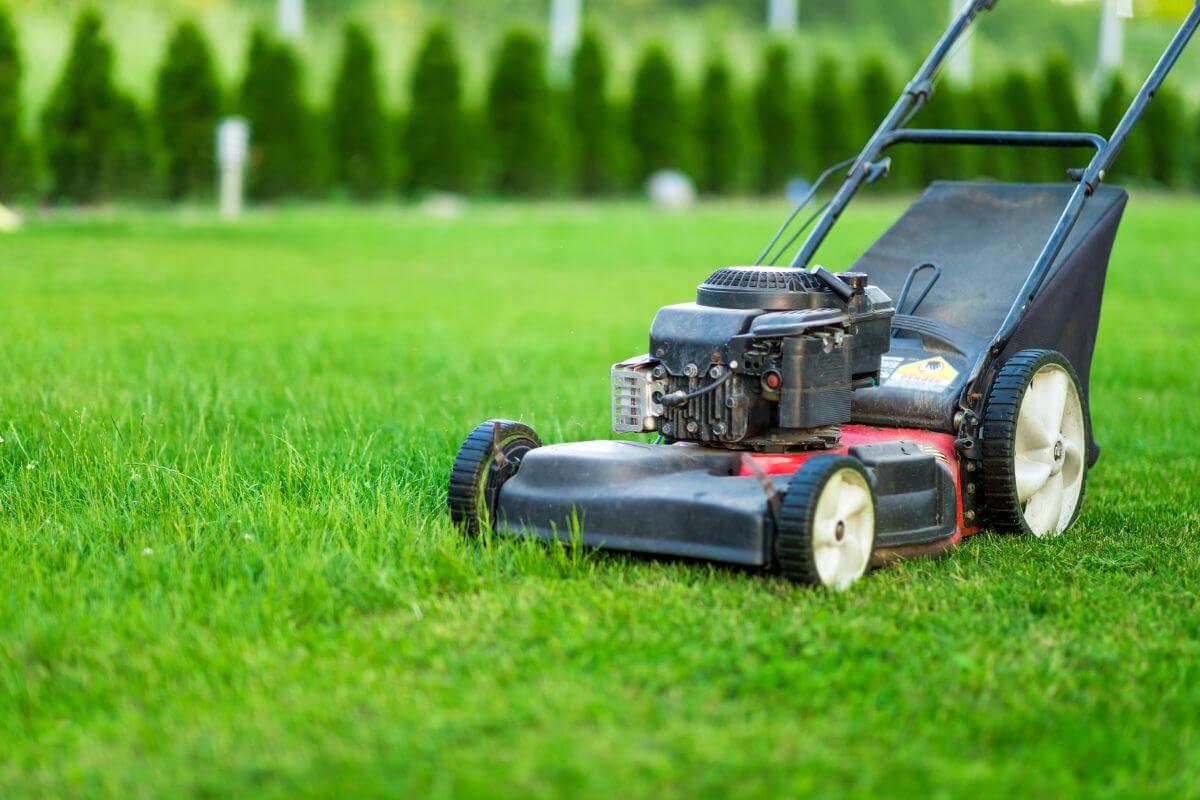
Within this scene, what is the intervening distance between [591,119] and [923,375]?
17.0m

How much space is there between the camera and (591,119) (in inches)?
830

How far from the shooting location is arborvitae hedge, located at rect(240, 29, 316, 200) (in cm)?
1825

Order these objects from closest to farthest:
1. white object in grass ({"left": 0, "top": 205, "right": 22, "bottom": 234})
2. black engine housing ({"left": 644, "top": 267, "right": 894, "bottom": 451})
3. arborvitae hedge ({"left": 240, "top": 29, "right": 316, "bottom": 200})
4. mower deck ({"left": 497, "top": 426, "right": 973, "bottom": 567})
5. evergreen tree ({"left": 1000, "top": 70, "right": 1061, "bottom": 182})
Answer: mower deck ({"left": 497, "top": 426, "right": 973, "bottom": 567})
black engine housing ({"left": 644, "top": 267, "right": 894, "bottom": 451})
white object in grass ({"left": 0, "top": 205, "right": 22, "bottom": 234})
arborvitae hedge ({"left": 240, "top": 29, "right": 316, "bottom": 200})
evergreen tree ({"left": 1000, "top": 70, "right": 1061, "bottom": 182})

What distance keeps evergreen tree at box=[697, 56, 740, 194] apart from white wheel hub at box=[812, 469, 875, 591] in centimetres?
1864

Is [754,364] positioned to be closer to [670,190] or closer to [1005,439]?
[1005,439]

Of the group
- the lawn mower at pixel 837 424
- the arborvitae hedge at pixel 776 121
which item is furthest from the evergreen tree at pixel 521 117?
the lawn mower at pixel 837 424

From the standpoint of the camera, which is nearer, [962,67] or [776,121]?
[776,121]

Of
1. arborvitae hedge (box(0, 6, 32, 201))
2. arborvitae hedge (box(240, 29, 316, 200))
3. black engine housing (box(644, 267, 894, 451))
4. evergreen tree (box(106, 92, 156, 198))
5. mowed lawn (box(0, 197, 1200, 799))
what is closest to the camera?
mowed lawn (box(0, 197, 1200, 799))

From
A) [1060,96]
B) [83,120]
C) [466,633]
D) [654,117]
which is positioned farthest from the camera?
[1060,96]

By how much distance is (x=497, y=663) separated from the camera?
3.12m

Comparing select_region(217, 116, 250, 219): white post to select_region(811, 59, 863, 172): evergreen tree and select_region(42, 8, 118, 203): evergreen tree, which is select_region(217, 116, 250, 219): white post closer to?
Result: select_region(42, 8, 118, 203): evergreen tree

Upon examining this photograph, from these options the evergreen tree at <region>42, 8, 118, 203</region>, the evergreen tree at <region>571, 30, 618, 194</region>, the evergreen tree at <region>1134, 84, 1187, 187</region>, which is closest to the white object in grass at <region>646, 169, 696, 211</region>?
the evergreen tree at <region>571, 30, 618, 194</region>

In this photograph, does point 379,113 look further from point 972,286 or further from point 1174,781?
point 1174,781

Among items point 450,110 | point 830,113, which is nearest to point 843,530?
point 450,110
